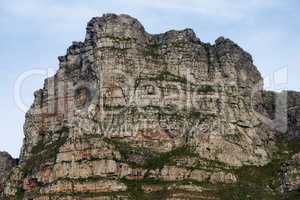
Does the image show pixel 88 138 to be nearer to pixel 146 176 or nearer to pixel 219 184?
pixel 146 176

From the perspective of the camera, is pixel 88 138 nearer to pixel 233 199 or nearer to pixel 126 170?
pixel 126 170

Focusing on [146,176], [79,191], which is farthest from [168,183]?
[79,191]

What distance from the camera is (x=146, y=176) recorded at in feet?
632

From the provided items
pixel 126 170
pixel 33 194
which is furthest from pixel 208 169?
pixel 33 194

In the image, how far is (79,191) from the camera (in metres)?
188

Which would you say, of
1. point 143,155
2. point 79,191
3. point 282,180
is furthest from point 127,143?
point 282,180

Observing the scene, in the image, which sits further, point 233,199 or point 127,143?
point 127,143

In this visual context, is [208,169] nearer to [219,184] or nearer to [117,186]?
[219,184]

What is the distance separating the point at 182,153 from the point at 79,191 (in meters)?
23.6

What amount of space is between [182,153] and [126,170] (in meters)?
12.9

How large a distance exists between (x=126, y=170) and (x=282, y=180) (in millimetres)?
31831

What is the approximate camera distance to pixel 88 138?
196500mm

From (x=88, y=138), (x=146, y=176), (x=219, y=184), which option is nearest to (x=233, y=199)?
(x=219, y=184)

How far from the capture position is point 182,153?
19838cm
